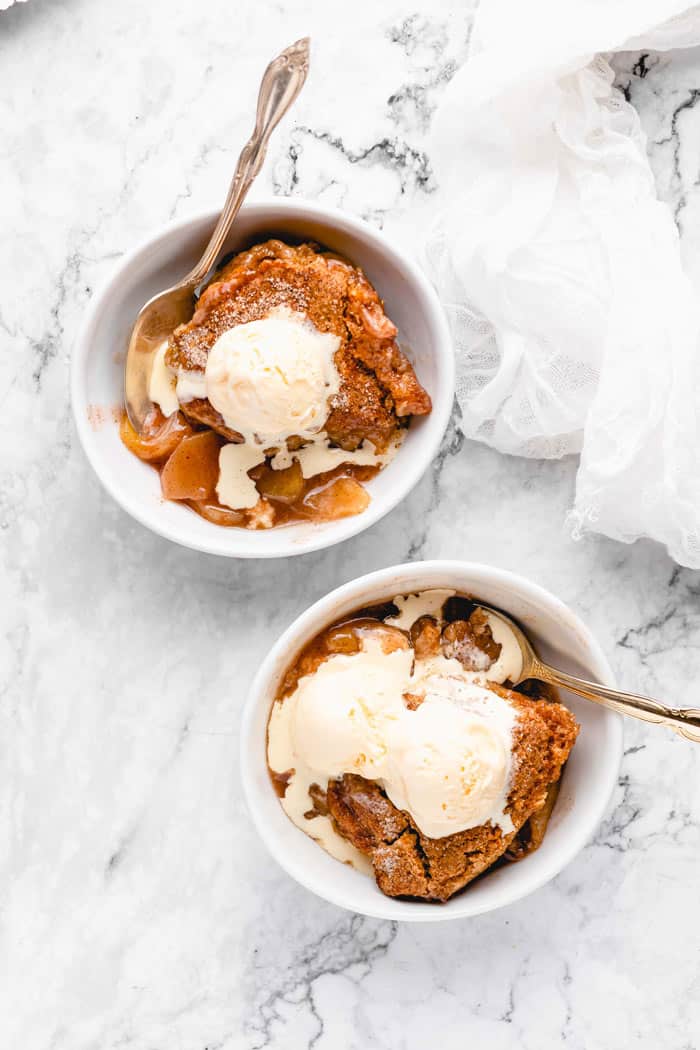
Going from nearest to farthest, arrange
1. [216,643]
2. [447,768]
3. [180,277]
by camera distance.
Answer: [447,768], [180,277], [216,643]

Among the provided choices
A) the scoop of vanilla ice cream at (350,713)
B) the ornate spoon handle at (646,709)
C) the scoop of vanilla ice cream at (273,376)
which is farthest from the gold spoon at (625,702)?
the scoop of vanilla ice cream at (273,376)

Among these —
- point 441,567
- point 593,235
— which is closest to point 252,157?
point 593,235

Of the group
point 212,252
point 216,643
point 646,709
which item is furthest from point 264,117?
point 646,709

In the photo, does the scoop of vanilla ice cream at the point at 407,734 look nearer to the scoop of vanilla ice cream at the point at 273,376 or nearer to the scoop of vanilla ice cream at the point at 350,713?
the scoop of vanilla ice cream at the point at 350,713

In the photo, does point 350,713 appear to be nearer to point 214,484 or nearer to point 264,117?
point 214,484

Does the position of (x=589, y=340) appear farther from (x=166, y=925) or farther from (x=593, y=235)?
(x=166, y=925)

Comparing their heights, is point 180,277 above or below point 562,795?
above

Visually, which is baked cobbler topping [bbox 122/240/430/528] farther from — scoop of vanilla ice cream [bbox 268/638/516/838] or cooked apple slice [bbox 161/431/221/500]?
scoop of vanilla ice cream [bbox 268/638/516/838]
